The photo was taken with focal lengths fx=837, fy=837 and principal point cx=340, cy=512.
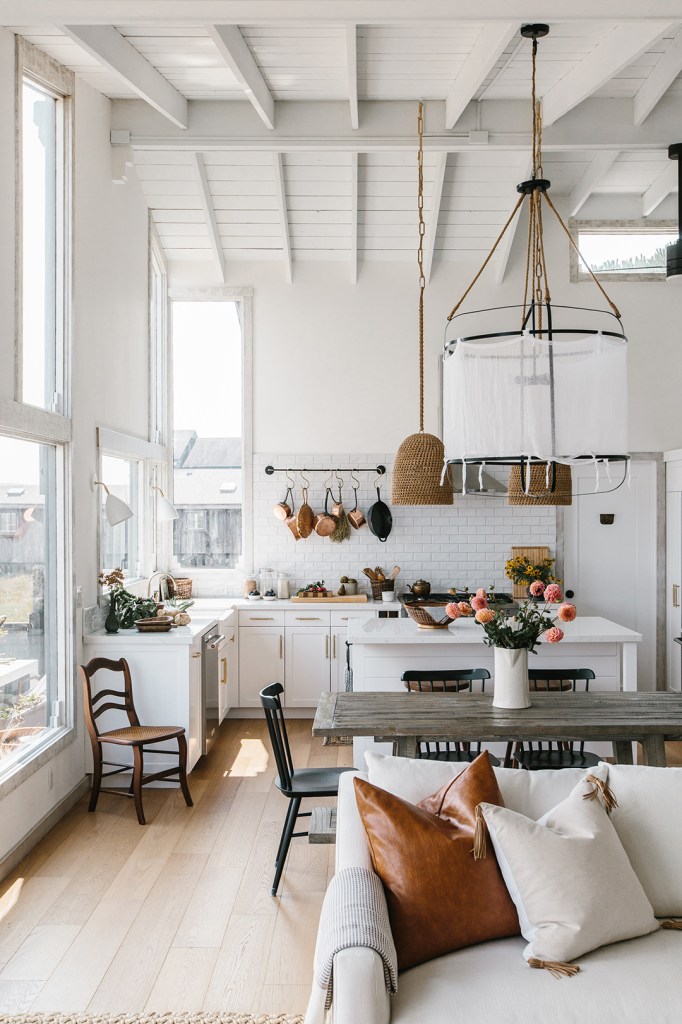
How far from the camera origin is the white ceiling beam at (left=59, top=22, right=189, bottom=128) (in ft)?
13.9

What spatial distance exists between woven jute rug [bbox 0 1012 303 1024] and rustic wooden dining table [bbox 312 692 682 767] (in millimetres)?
1078

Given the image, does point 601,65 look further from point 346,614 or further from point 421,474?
point 346,614

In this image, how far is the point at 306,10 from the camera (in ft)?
8.99

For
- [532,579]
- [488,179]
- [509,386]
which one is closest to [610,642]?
[532,579]

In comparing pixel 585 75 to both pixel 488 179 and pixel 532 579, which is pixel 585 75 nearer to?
pixel 488 179

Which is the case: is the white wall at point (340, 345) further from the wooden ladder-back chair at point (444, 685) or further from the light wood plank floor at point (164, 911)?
the light wood plank floor at point (164, 911)

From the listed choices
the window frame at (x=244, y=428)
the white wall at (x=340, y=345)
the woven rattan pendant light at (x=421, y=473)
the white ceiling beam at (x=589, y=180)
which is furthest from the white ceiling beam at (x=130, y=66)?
the white ceiling beam at (x=589, y=180)

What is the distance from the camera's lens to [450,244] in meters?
7.50

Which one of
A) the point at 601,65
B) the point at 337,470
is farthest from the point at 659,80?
the point at 337,470

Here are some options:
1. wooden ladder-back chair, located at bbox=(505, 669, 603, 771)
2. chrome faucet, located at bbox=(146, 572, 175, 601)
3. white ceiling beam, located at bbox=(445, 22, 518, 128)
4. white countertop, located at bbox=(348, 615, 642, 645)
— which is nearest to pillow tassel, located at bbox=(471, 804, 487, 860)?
wooden ladder-back chair, located at bbox=(505, 669, 603, 771)

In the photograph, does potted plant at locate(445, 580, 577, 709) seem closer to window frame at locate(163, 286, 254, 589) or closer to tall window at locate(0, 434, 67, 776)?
tall window at locate(0, 434, 67, 776)

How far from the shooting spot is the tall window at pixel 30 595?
423 centimetres

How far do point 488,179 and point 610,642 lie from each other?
3804 millimetres

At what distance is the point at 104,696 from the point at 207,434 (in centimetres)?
315
